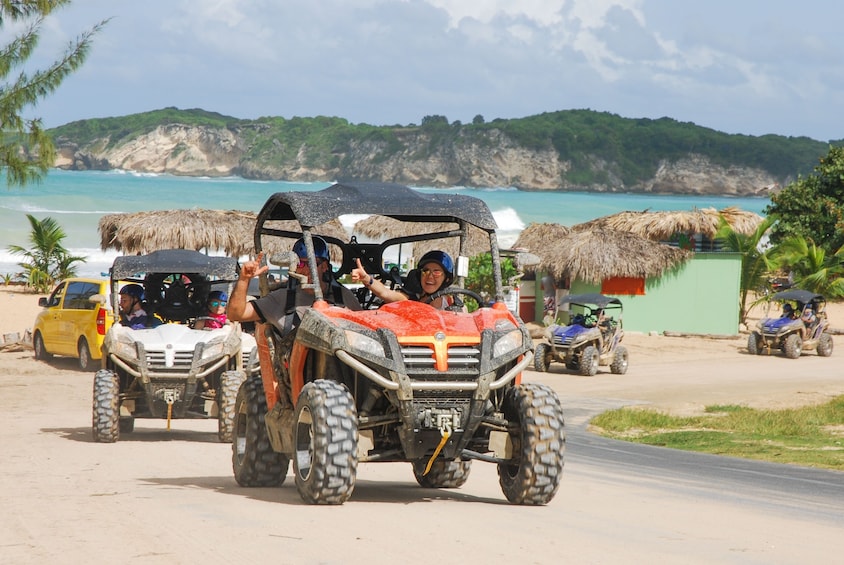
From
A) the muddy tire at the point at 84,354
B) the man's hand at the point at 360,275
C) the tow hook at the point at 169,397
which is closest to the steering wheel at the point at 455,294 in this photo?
the man's hand at the point at 360,275

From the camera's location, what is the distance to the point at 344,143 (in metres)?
161

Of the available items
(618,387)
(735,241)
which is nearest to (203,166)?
(735,241)

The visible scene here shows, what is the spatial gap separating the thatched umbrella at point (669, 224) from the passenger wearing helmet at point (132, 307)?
80.2 ft

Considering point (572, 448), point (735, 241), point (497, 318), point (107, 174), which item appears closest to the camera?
point (497, 318)

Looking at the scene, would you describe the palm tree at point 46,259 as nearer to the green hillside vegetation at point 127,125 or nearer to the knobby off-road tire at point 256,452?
the knobby off-road tire at point 256,452

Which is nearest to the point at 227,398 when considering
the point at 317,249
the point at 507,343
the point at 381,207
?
the point at 317,249

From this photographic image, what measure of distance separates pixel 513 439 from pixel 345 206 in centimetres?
197

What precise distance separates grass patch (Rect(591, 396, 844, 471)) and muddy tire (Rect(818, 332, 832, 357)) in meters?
11.5

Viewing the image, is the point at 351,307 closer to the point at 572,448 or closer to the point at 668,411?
the point at 572,448

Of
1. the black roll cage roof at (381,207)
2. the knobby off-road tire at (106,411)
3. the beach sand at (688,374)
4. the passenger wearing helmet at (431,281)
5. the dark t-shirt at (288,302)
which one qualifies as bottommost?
the beach sand at (688,374)

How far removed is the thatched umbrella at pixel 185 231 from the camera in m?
30.9

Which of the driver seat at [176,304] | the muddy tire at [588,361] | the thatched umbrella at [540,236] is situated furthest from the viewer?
the thatched umbrella at [540,236]

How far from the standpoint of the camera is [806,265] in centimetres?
3975

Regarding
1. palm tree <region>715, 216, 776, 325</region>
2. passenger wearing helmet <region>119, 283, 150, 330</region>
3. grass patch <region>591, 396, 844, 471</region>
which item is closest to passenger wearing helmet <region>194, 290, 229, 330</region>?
passenger wearing helmet <region>119, 283, 150, 330</region>
